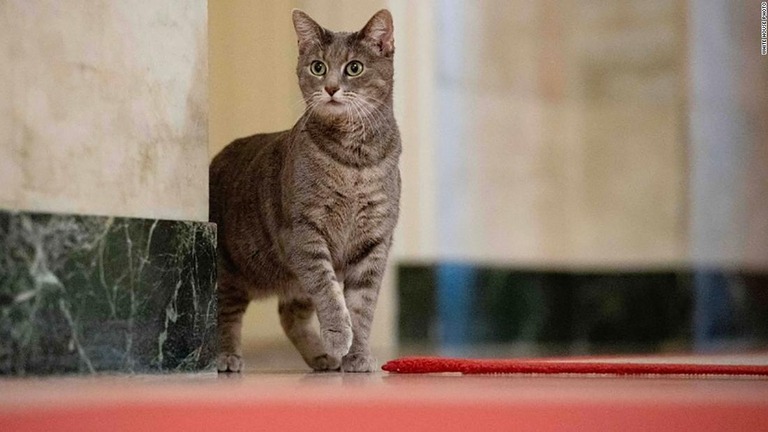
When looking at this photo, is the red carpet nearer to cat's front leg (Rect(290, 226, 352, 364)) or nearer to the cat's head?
cat's front leg (Rect(290, 226, 352, 364))

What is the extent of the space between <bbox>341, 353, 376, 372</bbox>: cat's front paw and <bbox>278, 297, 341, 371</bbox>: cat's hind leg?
0.51ft

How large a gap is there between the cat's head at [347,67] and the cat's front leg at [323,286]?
0.23 m

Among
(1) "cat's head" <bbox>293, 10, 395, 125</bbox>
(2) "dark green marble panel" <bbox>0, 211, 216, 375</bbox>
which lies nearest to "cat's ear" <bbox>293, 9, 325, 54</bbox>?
(1) "cat's head" <bbox>293, 10, 395, 125</bbox>

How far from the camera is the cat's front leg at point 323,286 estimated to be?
5.29ft

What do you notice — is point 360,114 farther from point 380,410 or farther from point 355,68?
point 380,410

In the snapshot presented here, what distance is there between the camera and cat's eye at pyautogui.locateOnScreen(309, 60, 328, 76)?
1773mm

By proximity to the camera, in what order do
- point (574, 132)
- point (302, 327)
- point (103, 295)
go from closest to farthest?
point (103, 295) → point (302, 327) → point (574, 132)

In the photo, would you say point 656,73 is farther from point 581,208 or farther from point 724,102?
point 581,208

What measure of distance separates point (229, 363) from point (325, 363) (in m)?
0.19

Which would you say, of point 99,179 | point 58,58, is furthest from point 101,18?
point 99,179

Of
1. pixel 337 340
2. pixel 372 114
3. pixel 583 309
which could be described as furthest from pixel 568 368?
pixel 583 309

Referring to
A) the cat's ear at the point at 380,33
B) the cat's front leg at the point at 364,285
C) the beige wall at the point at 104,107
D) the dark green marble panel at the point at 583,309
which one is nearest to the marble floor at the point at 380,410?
the beige wall at the point at 104,107

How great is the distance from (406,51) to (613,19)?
3.73ft

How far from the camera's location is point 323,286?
5.35 ft
